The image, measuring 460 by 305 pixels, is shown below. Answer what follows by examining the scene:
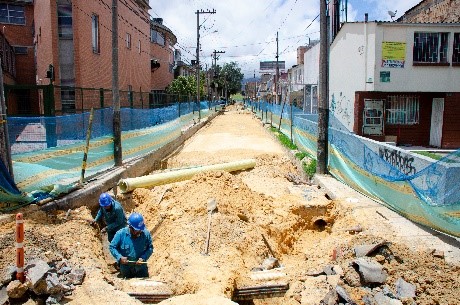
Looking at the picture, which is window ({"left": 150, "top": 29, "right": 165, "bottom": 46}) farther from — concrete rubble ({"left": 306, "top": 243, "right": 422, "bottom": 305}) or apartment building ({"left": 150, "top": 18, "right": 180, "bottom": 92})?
concrete rubble ({"left": 306, "top": 243, "right": 422, "bottom": 305})

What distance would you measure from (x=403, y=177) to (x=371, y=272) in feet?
9.42

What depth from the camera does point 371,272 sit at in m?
5.23

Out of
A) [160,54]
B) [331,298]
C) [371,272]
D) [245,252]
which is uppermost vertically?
[160,54]

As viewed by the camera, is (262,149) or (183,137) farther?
(183,137)

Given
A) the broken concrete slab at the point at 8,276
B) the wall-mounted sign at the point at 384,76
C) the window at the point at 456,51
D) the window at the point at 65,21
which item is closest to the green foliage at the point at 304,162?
the wall-mounted sign at the point at 384,76

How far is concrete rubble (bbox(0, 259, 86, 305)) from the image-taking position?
4637mm

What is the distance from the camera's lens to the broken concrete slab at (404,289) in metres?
4.95

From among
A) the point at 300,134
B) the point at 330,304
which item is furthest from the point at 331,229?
the point at 300,134

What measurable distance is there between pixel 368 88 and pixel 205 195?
1426 centimetres

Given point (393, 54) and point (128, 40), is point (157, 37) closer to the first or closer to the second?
point (128, 40)

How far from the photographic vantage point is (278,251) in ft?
26.8

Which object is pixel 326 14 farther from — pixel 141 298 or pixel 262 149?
pixel 141 298

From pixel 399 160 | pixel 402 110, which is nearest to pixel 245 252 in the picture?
pixel 399 160

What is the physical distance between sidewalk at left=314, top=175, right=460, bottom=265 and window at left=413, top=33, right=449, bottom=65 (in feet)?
45.6
